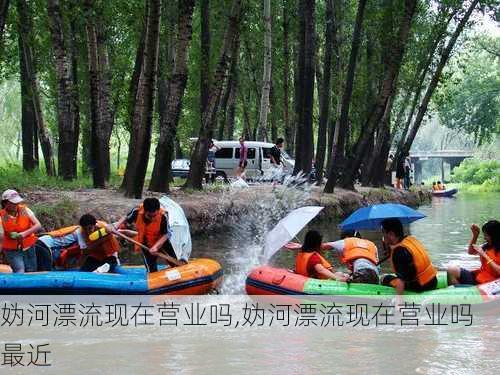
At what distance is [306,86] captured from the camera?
24.2 m

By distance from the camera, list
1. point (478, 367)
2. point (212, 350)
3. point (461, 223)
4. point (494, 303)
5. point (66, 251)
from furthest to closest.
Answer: point (461, 223) → point (66, 251) → point (494, 303) → point (212, 350) → point (478, 367)

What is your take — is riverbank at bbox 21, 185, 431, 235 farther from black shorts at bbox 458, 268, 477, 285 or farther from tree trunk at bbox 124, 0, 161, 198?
black shorts at bbox 458, 268, 477, 285

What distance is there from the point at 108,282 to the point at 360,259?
10.1ft

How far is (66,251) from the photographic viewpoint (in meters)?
11.0

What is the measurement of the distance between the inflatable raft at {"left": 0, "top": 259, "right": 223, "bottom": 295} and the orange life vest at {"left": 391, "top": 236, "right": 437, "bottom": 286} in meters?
2.54

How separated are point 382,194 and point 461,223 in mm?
3987

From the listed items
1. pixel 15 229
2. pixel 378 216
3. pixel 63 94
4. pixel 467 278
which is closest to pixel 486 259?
pixel 467 278

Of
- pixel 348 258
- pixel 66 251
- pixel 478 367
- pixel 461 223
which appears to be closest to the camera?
pixel 478 367

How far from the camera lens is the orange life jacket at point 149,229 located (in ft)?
35.0

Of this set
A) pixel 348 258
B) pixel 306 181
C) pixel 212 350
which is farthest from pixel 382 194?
pixel 212 350

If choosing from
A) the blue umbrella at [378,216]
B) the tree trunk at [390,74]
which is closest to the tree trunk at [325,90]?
the tree trunk at [390,74]

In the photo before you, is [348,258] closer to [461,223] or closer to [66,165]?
[66,165]

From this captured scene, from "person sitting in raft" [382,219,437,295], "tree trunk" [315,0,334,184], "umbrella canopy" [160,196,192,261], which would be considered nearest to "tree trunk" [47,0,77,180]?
"tree trunk" [315,0,334,184]

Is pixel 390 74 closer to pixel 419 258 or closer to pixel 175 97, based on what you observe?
pixel 175 97
